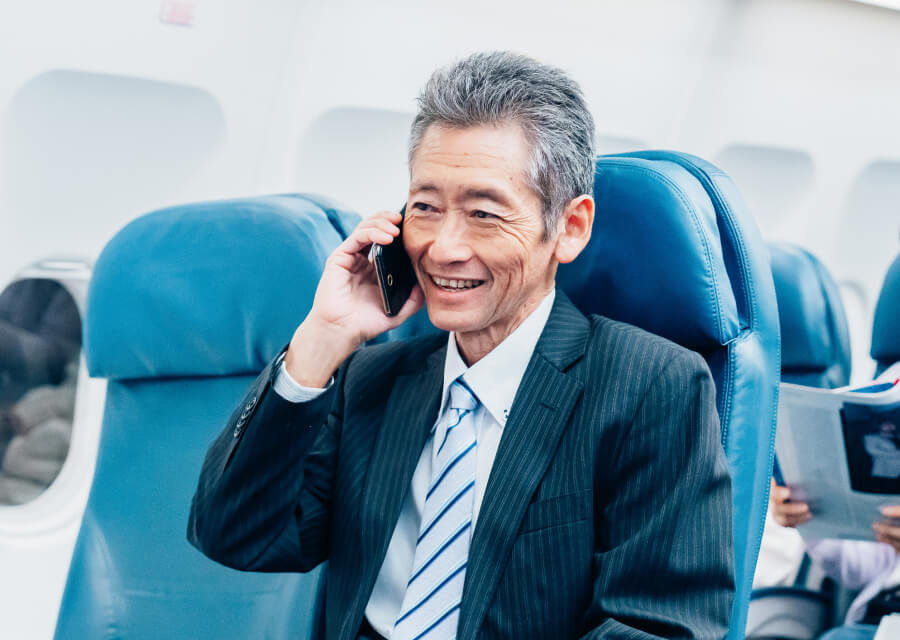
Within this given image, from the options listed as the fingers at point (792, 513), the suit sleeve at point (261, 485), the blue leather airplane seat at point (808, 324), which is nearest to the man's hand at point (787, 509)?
the fingers at point (792, 513)

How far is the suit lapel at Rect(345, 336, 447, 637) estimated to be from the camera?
4.61 ft

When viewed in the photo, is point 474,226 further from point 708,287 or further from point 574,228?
point 708,287

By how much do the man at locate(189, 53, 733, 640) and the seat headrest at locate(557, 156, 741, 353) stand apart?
0.12 metres

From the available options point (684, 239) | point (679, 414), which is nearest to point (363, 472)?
point (679, 414)

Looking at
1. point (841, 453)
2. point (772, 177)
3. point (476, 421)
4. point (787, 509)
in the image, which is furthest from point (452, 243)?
point (772, 177)

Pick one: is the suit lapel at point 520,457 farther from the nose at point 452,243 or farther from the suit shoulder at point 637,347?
the nose at point 452,243

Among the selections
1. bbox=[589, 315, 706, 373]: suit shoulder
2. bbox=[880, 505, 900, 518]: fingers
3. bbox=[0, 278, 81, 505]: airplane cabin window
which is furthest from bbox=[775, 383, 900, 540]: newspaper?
bbox=[0, 278, 81, 505]: airplane cabin window

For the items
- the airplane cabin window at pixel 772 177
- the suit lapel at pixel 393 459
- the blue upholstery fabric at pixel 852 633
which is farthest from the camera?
the airplane cabin window at pixel 772 177

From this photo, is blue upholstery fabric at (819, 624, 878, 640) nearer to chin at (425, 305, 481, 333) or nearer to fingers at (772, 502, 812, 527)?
fingers at (772, 502, 812, 527)

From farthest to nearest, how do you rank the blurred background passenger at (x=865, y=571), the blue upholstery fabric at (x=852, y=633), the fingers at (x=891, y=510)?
1. the blurred background passenger at (x=865, y=571)
2. the blue upholstery fabric at (x=852, y=633)
3. the fingers at (x=891, y=510)

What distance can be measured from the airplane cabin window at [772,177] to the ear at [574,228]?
318 cm

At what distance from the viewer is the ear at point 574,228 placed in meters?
1.39

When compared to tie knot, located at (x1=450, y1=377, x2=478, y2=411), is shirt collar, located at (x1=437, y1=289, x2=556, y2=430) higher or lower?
higher

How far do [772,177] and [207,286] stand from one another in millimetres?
3402
